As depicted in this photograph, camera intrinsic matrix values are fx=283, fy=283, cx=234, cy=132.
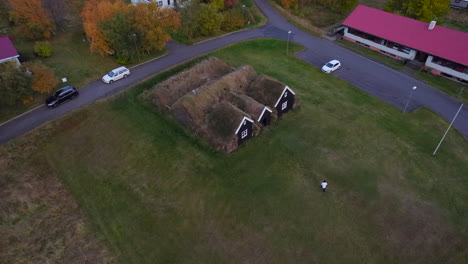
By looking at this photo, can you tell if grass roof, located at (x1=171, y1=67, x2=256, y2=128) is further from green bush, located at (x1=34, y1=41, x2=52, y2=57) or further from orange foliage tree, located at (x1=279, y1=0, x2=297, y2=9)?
orange foliage tree, located at (x1=279, y1=0, x2=297, y2=9)

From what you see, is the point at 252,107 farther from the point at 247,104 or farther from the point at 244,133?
the point at 244,133

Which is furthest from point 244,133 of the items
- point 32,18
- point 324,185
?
point 32,18

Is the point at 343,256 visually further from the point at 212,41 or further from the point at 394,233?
the point at 212,41

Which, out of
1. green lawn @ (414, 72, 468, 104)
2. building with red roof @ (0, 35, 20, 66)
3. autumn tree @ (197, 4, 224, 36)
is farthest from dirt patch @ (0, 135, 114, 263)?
green lawn @ (414, 72, 468, 104)

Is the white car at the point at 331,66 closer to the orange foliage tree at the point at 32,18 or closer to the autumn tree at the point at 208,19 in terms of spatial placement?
the autumn tree at the point at 208,19

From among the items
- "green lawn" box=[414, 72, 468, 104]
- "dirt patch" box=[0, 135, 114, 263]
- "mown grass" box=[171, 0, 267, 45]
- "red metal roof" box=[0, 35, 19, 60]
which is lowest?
"dirt patch" box=[0, 135, 114, 263]

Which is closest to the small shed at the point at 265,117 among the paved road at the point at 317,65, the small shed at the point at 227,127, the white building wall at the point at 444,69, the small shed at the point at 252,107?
the small shed at the point at 252,107

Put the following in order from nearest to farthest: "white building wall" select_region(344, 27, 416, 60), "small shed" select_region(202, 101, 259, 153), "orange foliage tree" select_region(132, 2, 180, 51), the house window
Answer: "small shed" select_region(202, 101, 259, 153), the house window, "orange foliage tree" select_region(132, 2, 180, 51), "white building wall" select_region(344, 27, 416, 60)
